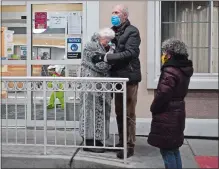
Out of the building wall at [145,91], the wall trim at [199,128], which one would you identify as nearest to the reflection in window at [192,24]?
the building wall at [145,91]

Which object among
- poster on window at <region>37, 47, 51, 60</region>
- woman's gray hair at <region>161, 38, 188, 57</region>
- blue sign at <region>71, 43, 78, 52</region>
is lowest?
woman's gray hair at <region>161, 38, 188, 57</region>

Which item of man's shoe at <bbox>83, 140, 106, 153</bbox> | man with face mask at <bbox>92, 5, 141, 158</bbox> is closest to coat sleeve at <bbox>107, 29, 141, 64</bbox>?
man with face mask at <bbox>92, 5, 141, 158</bbox>

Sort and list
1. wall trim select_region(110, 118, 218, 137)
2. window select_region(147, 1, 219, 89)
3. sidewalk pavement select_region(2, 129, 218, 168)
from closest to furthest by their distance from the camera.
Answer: sidewalk pavement select_region(2, 129, 218, 168)
wall trim select_region(110, 118, 218, 137)
window select_region(147, 1, 219, 89)

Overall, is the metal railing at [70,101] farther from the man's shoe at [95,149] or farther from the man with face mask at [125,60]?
the man with face mask at [125,60]

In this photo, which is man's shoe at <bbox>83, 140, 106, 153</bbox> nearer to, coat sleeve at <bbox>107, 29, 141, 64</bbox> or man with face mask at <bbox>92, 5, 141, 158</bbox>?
man with face mask at <bbox>92, 5, 141, 158</bbox>

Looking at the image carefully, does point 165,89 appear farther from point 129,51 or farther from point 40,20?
point 40,20

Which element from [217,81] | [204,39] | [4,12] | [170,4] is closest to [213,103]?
[217,81]

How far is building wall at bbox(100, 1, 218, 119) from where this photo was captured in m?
6.50

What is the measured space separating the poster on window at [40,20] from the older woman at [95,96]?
1948mm

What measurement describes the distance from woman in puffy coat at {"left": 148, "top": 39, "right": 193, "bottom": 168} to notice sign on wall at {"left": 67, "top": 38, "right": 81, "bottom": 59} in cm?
274

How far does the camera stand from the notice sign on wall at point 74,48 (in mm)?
6750

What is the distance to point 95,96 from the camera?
16.7 ft

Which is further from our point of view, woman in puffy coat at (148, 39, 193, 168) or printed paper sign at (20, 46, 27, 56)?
printed paper sign at (20, 46, 27, 56)

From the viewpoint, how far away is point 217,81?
6441 mm
